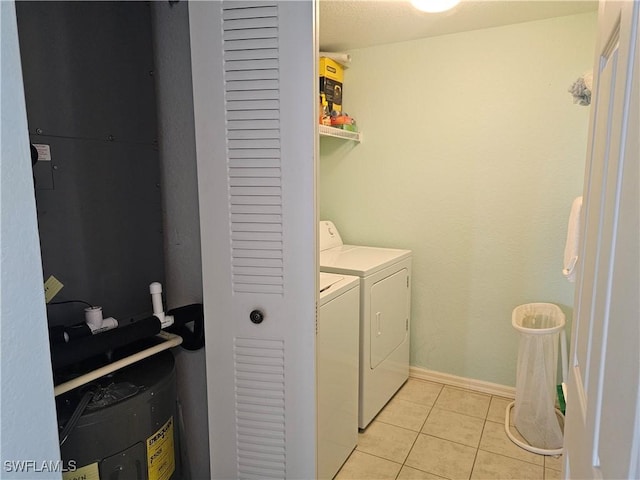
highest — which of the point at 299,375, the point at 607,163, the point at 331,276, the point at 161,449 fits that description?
the point at 607,163

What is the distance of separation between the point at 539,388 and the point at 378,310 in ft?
3.10

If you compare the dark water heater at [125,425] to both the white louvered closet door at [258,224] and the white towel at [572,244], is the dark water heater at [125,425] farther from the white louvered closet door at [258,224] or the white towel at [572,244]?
the white towel at [572,244]

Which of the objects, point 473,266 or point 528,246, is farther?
point 473,266

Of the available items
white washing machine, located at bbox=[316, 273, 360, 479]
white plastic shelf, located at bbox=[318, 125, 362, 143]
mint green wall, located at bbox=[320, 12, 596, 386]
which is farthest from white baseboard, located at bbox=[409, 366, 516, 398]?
white plastic shelf, located at bbox=[318, 125, 362, 143]

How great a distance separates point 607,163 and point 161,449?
1.49m

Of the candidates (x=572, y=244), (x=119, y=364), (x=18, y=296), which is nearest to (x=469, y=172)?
(x=572, y=244)

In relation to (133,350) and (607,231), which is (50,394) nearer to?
(133,350)

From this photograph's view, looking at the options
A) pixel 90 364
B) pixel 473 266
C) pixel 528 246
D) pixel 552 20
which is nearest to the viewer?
pixel 90 364

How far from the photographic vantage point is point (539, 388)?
2156 millimetres

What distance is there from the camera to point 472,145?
260 cm

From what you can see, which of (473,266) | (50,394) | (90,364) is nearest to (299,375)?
(90,364)

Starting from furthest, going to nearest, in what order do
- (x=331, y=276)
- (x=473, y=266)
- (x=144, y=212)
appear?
1. (x=473, y=266)
2. (x=331, y=276)
3. (x=144, y=212)

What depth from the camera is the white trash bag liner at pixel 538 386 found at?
83.8 inches

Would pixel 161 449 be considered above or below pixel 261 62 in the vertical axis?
below
